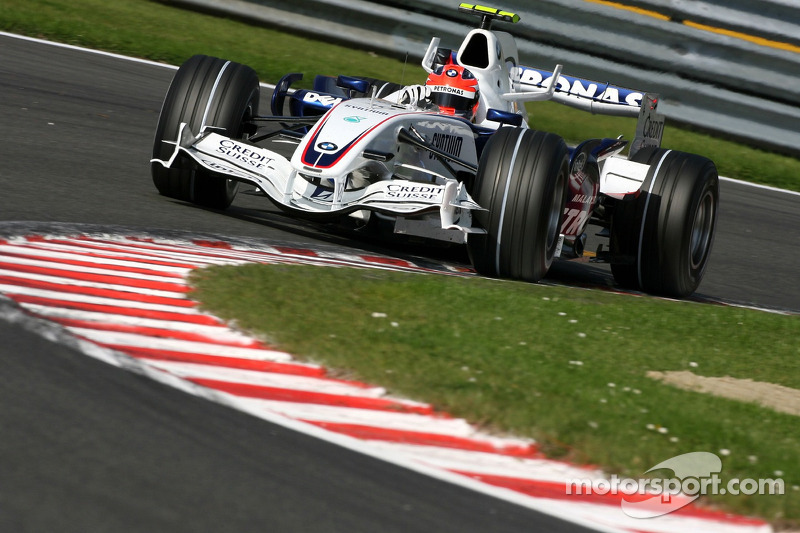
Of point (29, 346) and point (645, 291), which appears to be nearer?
point (29, 346)

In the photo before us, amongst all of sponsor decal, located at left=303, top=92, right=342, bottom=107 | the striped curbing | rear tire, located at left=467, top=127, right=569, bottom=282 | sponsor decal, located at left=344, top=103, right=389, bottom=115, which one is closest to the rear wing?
sponsor decal, located at left=303, top=92, right=342, bottom=107

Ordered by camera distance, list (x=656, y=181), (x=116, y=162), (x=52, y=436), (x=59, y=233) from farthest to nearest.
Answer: (x=116, y=162), (x=656, y=181), (x=59, y=233), (x=52, y=436)

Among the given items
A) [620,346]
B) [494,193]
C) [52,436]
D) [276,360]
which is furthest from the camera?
[494,193]

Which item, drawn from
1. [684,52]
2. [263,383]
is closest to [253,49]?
[684,52]

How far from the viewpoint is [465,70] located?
28.5 ft

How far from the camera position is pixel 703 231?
8.64 meters

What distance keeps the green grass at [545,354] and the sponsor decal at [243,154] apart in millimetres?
1299

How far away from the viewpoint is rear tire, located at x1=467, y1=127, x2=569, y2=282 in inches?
274

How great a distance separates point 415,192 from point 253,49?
8345 millimetres

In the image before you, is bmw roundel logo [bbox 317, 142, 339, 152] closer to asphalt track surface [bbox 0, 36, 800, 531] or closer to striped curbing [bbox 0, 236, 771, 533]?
striped curbing [bbox 0, 236, 771, 533]

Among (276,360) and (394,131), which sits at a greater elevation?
(394,131)

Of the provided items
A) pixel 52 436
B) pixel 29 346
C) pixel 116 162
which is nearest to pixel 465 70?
pixel 116 162

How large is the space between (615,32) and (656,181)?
6634mm

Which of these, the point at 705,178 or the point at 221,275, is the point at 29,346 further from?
the point at 705,178
